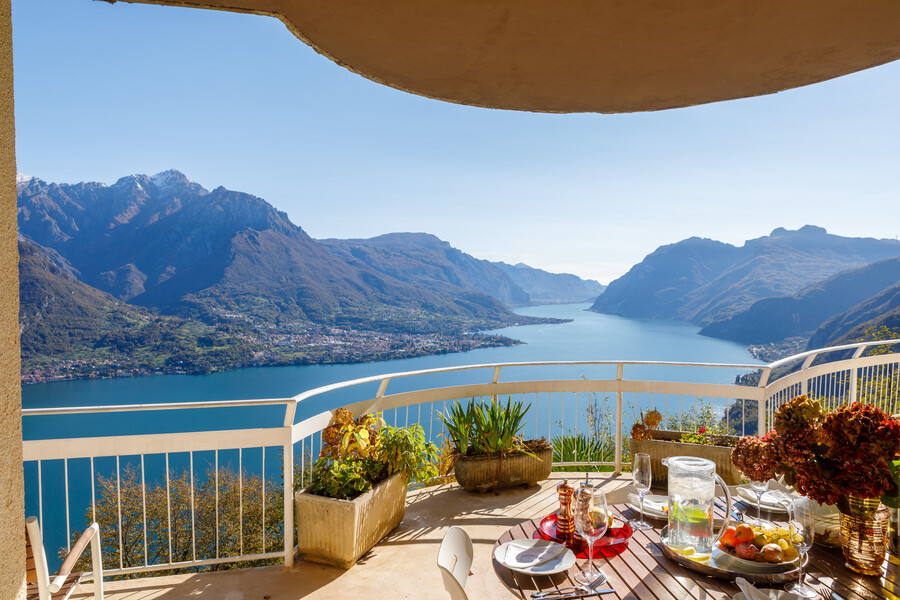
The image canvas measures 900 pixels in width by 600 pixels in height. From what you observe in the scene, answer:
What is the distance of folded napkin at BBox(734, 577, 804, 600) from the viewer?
1.33m

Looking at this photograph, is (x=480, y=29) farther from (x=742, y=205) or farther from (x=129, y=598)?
(x=742, y=205)

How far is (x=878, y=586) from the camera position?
4.75 feet

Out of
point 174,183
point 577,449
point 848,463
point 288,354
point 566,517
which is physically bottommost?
point 288,354

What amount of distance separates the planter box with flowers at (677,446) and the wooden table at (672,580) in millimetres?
2246

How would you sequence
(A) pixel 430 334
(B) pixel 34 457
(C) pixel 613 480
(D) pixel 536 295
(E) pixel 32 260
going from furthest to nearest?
(D) pixel 536 295 → (A) pixel 430 334 → (E) pixel 32 260 → (C) pixel 613 480 → (B) pixel 34 457

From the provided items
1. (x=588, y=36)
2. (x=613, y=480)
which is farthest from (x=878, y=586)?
(x=613, y=480)

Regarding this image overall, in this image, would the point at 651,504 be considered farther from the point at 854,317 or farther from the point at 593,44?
the point at 854,317

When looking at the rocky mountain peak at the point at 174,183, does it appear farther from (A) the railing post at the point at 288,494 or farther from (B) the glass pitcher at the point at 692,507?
(B) the glass pitcher at the point at 692,507

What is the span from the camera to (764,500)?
2.01 meters

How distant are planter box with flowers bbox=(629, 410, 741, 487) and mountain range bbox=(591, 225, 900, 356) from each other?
63.8 ft

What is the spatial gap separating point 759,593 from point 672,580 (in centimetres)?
23

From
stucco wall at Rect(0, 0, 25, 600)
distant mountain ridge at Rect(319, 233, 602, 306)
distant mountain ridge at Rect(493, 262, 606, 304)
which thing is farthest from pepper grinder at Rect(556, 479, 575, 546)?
Result: distant mountain ridge at Rect(493, 262, 606, 304)

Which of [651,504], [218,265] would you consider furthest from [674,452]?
[218,265]

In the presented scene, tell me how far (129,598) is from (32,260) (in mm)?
31731
